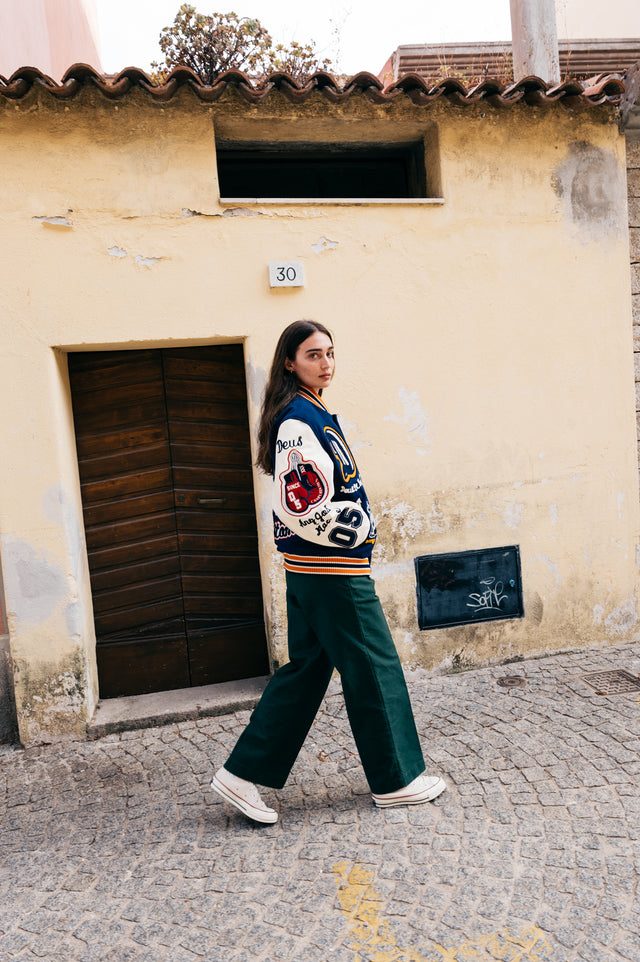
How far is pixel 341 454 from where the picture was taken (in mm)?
2988

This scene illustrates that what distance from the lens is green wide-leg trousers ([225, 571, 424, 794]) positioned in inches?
119

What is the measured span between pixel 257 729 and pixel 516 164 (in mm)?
3800

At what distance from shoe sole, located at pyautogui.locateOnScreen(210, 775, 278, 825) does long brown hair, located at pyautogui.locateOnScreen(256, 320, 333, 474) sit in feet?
4.78

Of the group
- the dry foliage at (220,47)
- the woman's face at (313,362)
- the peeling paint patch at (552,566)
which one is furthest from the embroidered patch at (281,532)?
the dry foliage at (220,47)

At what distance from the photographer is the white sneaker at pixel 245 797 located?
10.4 feet

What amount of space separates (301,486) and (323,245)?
7.10 feet

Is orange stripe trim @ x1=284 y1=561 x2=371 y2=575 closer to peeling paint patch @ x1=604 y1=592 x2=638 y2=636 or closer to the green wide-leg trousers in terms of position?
the green wide-leg trousers

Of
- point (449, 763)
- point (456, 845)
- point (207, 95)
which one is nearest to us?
point (456, 845)

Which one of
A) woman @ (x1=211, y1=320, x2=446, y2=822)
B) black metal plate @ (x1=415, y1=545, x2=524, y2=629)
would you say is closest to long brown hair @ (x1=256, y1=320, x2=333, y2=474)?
woman @ (x1=211, y1=320, x2=446, y2=822)

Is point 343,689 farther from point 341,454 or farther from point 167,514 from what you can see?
point 167,514

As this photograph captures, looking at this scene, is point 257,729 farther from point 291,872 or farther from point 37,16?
point 37,16

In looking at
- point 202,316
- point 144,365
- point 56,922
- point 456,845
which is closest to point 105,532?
point 144,365

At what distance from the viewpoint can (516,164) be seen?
4.79 metres

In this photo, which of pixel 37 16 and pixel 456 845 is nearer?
pixel 456 845
